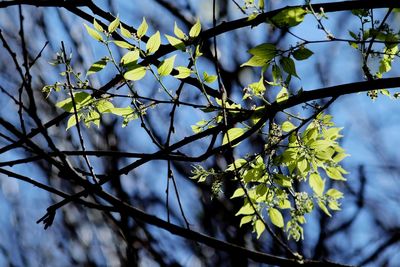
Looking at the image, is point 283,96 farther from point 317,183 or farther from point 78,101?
point 78,101

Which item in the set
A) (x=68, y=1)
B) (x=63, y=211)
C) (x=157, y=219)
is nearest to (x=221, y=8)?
(x=63, y=211)

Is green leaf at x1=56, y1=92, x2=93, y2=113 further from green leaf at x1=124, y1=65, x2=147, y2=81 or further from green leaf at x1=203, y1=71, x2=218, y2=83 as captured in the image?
green leaf at x1=203, y1=71, x2=218, y2=83

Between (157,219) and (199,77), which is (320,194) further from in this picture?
(157,219)

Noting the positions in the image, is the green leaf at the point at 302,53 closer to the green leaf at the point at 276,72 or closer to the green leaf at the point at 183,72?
the green leaf at the point at 276,72

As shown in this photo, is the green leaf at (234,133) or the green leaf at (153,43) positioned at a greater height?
the green leaf at (153,43)

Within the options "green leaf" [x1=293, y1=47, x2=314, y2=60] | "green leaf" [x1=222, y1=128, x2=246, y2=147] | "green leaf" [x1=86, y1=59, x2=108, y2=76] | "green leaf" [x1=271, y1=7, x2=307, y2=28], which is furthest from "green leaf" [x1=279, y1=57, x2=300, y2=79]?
"green leaf" [x1=86, y1=59, x2=108, y2=76]

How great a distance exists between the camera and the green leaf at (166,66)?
1440 mm

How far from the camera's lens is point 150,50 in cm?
146

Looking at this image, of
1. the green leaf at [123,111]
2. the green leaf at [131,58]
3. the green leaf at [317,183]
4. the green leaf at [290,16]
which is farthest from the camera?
the green leaf at [317,183]

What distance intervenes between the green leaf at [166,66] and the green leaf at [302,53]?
35 centimetres

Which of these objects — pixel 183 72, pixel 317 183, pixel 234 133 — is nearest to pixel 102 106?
pixel 183 72

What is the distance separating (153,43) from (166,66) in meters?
0.08

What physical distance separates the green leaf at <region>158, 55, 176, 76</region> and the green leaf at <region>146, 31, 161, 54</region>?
48 millimetres

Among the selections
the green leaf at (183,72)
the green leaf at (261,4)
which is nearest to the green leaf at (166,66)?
the green leaf at (183,72)
